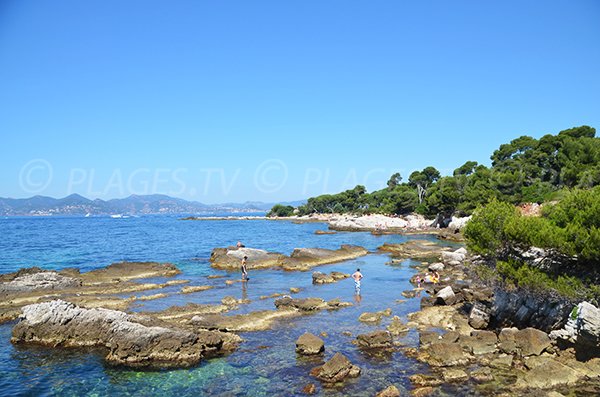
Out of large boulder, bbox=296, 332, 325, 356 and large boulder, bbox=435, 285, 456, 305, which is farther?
large boulder, bbox=435, 285, 456, 305

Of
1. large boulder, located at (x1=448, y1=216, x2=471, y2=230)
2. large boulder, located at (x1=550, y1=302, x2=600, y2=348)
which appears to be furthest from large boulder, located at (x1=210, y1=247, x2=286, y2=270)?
large boulder, located at (x1=448, y1=216, x2=471, y2=230)

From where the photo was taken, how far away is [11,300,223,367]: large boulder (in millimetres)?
19359

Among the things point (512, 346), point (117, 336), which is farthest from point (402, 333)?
point (117, 336)

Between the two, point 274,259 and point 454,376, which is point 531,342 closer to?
point 454,376

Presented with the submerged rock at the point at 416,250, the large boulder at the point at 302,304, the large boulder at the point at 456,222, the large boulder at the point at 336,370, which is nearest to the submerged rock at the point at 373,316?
the large boulder at the point at 302,304

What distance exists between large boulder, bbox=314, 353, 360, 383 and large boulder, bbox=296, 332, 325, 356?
2094mm

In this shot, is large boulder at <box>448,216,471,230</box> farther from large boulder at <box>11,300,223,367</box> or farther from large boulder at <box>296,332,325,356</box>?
large boulder at <box>11,300,223,367</box>

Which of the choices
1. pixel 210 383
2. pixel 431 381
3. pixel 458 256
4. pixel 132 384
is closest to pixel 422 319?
pixel 431 381

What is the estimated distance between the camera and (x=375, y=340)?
2123 centimetres

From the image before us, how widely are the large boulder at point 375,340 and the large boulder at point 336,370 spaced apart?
343 cm

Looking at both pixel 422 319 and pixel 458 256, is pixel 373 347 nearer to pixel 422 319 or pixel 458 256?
pixel 422 319

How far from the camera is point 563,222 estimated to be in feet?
72.5

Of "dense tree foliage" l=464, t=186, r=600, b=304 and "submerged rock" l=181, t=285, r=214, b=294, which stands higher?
"dense tree foliage" l=464, t=186, r=600, b=304

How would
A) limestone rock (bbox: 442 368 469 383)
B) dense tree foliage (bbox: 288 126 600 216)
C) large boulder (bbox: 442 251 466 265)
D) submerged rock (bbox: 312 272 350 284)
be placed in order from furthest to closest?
dense tree foliage (bbox: 288 126 600 216) < large boulder (bbox: 442 251 466 265) < submerged rock (bbox: 312 272 350 284) < limestone rock (bbox: 442 368 469 383)
